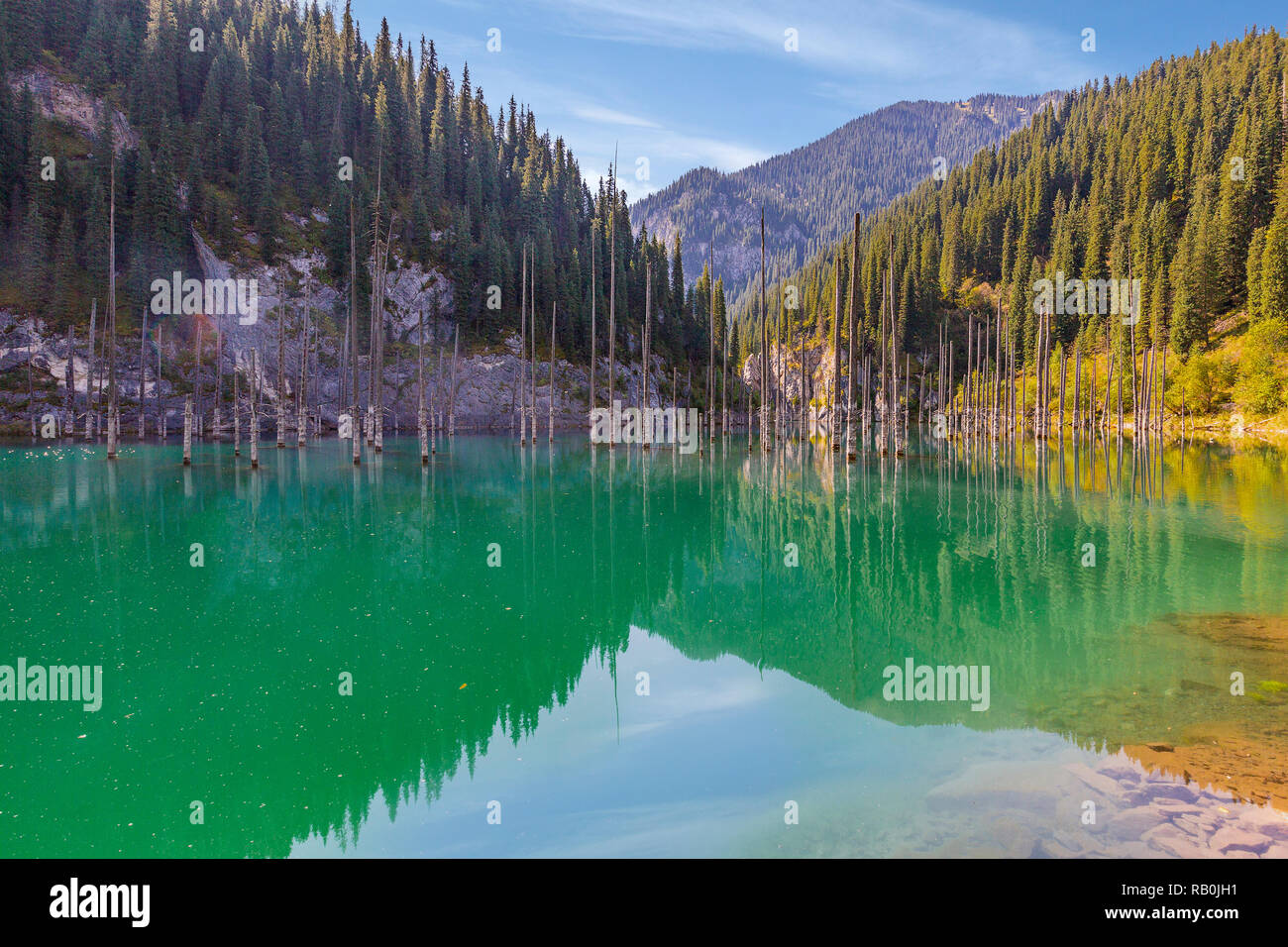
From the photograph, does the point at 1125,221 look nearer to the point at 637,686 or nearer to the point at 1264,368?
the point at 1264,368

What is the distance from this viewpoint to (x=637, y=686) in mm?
9727

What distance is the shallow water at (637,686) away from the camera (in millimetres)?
→ 6078

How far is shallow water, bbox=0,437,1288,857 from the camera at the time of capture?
19.9ft

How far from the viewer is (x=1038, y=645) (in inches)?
428

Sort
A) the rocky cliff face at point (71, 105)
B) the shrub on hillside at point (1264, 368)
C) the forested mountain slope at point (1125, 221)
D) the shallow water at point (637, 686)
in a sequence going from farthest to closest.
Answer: the forested mountain slope at point (1125, 221) < the rocky cliff face at point (71, 105) < the shrub on hillside at point (1264, 368) < the shallow water at point (637, 686)

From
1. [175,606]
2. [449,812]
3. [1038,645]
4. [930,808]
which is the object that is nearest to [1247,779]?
[930,808]

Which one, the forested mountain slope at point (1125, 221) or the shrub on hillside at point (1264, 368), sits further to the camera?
the forested mountain slope at point (1125, 221)

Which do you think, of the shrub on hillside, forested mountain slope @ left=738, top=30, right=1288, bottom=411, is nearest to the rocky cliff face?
forested mountain slope @ left=738, top=30, right=1288, bottom=411

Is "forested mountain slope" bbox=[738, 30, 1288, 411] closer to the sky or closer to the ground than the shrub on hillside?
closer to the sky

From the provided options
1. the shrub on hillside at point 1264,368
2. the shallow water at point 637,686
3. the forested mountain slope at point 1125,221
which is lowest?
the shallow water at point 637,686

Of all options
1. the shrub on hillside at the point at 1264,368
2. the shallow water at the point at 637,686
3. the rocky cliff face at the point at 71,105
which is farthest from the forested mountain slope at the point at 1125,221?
the rocky cliff face at the point at 71,105

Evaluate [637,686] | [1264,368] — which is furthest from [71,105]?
[1264,368]

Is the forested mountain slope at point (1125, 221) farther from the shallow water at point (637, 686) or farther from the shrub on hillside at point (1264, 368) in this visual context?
the shallow water at point (637, 686)

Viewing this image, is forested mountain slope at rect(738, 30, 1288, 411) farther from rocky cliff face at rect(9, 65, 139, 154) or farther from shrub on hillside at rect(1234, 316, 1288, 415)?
rocky cliff face at rect(9, 65, 139, 154)
